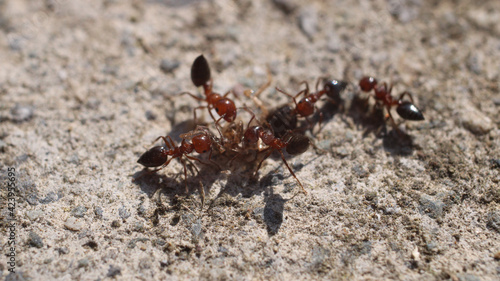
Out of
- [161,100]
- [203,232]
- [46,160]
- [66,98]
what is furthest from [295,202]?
[66,98]

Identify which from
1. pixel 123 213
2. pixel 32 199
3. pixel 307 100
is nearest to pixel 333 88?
pixel 307 100

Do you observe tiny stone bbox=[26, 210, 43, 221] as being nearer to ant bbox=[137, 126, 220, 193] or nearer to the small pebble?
ant bbox=[137, 126, 220, 193]

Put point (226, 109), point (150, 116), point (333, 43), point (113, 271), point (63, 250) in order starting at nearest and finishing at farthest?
point (113, 271) → point (63, 250) → point (226, 109) → point (150, 116) → point (333, 43)

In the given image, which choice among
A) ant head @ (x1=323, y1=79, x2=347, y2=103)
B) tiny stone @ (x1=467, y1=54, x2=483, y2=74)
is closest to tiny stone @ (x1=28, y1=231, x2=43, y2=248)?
ant head @ (x1=323, y1=79, x2=347, y2=103)

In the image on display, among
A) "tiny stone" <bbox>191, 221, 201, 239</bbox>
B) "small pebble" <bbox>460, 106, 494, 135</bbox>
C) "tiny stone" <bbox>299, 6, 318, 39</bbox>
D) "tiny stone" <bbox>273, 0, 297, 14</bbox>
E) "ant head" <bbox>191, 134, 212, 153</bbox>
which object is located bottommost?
"tiny stone" <bbox>191, 221, 201, 239</bbox>

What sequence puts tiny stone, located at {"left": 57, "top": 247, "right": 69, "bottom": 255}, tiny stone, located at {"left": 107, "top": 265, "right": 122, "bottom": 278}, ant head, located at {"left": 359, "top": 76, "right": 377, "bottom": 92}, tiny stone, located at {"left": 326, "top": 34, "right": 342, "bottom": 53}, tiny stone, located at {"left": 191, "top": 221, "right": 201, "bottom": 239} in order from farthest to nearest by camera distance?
1. tiny stone, located at {"left": 326, "top": 34, "right": 342, "bottom": 53}
2. ant head, located at {"left": 359, "top": 76, "right": 377, "bottom": 92}
3. tiny stone, located at {"left": 191, "top": 221, "right": 201, "bottom": 239}
4. tiny stone, located at {"left": 57, "top": 247, "right": 69, "bottom": 255}
5. tiny stone, located at {"left": 107, "top": 265, "right": 122, "bottom": 278}

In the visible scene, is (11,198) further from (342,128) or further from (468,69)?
(468,69)

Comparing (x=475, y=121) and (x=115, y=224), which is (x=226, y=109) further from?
(x=475, y=121)
